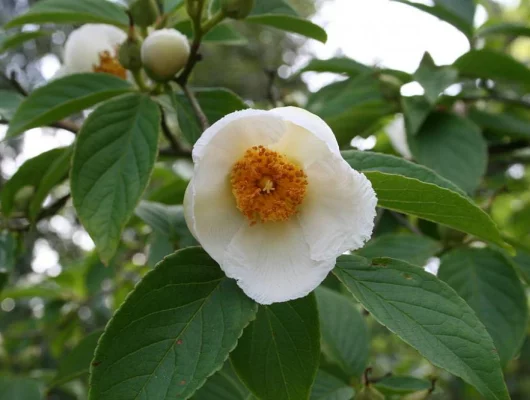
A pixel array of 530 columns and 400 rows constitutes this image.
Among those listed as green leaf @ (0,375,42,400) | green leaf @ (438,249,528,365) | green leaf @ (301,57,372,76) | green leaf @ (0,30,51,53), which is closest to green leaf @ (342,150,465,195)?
green leaf @ (438,249,528,365)

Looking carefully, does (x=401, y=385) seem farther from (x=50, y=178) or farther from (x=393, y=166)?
(x=50, y=178)

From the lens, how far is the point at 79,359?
1.65m

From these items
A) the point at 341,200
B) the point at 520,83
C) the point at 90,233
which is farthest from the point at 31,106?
the point at 520,83

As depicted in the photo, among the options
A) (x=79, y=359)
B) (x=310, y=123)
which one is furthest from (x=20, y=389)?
(x=310, y=123)

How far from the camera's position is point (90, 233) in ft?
3.62

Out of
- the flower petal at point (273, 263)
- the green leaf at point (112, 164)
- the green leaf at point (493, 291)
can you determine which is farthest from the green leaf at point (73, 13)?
the green leaf at point (493, 291)

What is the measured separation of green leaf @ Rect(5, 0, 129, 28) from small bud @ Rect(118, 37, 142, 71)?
6.1 inches

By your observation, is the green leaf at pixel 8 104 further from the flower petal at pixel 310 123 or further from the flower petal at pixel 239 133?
the flower petal at pixel 310 123

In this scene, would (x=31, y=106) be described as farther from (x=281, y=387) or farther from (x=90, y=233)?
(x=281, y=387)

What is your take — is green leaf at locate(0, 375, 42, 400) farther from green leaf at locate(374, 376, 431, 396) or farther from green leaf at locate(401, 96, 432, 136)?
green leaf at locate(401, 96, 432, 136)

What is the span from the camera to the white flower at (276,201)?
0.99 meters

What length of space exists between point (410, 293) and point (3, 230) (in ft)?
4.39

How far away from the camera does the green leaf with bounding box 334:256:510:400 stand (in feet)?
2.95

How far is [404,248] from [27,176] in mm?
1098
